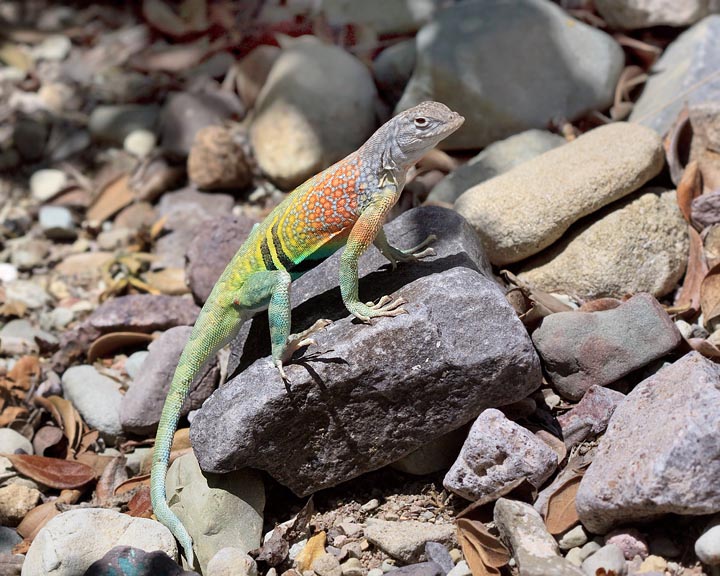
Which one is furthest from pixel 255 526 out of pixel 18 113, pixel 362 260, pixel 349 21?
pixel 18 113

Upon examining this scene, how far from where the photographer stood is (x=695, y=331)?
385 cm

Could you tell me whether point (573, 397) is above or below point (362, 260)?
below

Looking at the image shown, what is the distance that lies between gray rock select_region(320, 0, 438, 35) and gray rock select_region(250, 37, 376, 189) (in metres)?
0.71

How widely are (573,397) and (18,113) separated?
5.63 meters

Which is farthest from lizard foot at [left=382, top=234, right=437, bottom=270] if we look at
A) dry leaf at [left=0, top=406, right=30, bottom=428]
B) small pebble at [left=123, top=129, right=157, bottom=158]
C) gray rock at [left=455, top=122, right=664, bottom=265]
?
small pebble at [left=123, top=129, right=157, bottom=158]

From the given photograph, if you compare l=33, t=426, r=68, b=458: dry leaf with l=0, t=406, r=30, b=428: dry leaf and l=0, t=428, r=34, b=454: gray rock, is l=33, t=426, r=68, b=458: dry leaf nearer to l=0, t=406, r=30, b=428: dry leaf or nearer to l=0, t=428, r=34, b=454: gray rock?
l=0, t=428, r=34, b=454: gray rock

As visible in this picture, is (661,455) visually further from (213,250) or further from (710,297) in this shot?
(213,250)

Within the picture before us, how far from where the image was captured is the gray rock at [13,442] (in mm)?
4176

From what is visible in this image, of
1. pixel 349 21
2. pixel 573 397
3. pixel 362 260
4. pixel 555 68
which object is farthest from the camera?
pixel 349 21

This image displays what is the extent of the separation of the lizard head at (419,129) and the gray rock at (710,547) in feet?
5.87

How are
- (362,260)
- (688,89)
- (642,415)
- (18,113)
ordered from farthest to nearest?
(18,113) → (688,89) → (362,260) → (642,415)

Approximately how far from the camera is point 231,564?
10.7 feet

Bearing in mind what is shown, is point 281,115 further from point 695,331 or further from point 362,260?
point 695,331

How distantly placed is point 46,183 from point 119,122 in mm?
777
